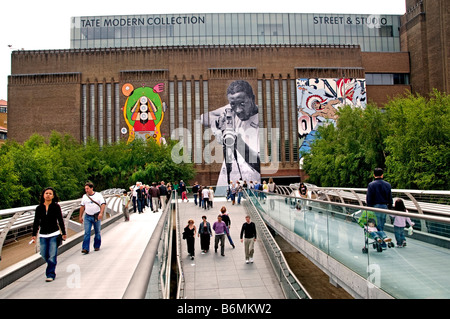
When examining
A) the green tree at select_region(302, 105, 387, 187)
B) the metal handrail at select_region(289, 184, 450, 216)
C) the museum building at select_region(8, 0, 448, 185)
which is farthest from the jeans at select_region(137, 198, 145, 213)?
the museum building at select_region(8, 0, 448, 185)

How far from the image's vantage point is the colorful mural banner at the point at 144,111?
5044 cm

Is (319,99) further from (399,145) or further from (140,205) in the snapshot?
(140,205)

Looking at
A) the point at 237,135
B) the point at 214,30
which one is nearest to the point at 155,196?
the point at 237,135

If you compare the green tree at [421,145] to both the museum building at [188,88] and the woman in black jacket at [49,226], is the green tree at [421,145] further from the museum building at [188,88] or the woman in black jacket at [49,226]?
the museum building at [188,88]

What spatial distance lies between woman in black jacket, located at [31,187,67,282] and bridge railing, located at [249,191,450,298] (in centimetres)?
502

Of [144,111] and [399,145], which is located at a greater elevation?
[144,111]

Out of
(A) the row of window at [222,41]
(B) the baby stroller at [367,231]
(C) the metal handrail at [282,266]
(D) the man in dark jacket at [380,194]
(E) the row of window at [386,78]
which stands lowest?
(C) the metal handrail at [282,266]

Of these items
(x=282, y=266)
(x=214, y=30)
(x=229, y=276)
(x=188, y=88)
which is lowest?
(x=229, y=276)

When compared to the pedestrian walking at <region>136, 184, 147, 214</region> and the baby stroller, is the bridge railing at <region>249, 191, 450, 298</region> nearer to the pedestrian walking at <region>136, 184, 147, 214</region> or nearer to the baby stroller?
the baby stroller

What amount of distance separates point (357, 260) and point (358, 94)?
164 feet

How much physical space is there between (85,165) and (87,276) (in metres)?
33.4

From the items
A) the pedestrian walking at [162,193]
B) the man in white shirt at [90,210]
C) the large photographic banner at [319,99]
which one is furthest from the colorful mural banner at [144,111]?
the man in white shirt at [90,210]

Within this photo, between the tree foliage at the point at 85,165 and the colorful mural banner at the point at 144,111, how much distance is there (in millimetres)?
4317

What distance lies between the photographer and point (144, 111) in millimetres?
51031
